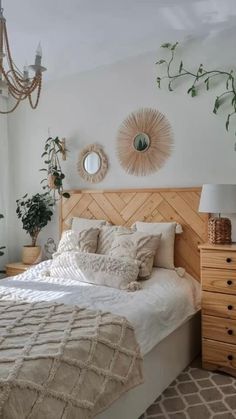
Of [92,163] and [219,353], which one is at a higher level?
[92,163]

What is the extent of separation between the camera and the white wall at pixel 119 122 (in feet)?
9.48

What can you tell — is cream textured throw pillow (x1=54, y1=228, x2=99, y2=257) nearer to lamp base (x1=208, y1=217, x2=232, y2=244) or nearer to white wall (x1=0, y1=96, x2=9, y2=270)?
lamp base (x1=208, y1=217, x2=232, y2=244)

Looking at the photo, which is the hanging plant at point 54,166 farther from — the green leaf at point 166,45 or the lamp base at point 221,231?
the lamp base at point 221,231

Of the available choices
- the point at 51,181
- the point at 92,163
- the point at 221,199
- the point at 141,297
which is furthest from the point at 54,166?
the point at 141,297

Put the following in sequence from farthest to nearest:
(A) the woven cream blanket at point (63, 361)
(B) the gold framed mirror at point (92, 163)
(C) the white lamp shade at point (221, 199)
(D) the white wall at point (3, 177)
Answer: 1. (D) the white wall at point (3, 177)
2. (B) the gold framed mirror at point (92, 163)
3. (C) the white lamp shade at point (221, 199)
4. (A) the woven cream blanket at point (63, 361)

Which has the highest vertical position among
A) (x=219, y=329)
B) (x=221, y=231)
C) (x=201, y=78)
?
(x=201, y=78)

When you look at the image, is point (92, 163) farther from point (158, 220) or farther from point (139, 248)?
point (139, 248)

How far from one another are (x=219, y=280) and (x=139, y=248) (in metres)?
0.64

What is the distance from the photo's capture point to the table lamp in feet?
8.29

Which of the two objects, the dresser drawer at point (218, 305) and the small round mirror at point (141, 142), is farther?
the small round mirror at point (141, 142)

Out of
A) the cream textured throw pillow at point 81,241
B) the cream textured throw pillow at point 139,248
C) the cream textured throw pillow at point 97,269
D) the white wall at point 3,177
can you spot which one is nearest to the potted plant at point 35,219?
the white wall at point 3,177

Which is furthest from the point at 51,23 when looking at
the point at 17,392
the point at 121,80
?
the point at 17,392

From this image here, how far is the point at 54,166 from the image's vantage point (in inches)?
148

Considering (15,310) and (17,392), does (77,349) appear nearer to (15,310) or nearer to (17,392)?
(17,392)
